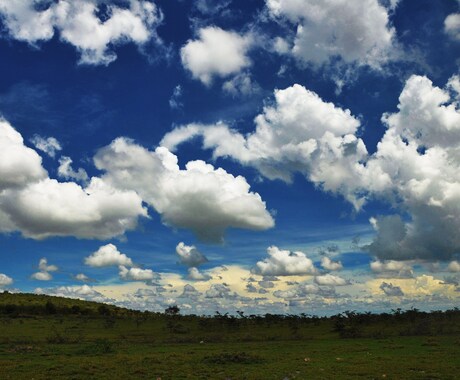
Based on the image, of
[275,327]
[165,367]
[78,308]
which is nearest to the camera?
[165,367]

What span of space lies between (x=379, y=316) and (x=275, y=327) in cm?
2391

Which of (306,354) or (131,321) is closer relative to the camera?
(306,354)

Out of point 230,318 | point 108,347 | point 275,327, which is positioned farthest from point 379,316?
point 108,347

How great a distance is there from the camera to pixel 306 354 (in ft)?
148

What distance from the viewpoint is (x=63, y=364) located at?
3769 centimetres

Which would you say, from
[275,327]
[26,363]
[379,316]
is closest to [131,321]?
[275,327]

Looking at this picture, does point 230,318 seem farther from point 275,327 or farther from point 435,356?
point 435,356

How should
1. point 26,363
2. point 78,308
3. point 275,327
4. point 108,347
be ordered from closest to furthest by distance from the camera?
point 26,363 < point 108,347 < point 275,327 < point 78,308

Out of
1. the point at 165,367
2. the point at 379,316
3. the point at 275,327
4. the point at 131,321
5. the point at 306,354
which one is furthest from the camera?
the point at 131,321

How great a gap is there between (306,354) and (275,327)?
47.9 m

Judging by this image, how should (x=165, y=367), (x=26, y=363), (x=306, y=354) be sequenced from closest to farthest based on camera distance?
(x=165, y=367), (x=26, y=363), (x=306, y=354)

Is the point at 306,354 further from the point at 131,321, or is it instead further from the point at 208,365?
the point at 131,321

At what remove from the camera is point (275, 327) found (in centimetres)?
9162

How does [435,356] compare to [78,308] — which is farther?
[78,308]
